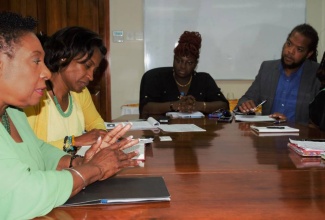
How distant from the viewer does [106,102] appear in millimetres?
4766

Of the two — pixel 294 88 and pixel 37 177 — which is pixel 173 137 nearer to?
pixel 37 177

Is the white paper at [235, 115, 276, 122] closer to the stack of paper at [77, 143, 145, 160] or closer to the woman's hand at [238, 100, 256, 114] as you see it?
the woman's hand at [238, 100, 256, 114]

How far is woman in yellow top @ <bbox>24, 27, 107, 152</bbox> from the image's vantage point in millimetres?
1847

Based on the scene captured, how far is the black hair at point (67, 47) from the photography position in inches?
76.1

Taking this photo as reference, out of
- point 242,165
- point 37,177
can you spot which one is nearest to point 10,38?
point 37,177

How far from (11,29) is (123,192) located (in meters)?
0.57

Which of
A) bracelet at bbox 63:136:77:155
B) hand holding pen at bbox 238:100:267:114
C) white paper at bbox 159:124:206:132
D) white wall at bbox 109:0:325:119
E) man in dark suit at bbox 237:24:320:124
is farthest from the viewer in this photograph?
white wall at bbox 109:0:325:119

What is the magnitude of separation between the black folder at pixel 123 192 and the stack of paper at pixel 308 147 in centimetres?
73

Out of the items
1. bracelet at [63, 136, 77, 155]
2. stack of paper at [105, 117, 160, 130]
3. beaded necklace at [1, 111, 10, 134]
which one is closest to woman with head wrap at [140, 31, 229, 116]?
stack of paper at [105, 117, 160, 130]

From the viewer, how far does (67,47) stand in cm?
195

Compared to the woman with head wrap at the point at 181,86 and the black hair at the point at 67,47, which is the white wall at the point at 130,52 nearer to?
the woman with head wrap at the point at 181,86

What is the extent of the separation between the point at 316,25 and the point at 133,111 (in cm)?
270

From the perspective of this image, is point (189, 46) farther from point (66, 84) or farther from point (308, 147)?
point (308, 147)

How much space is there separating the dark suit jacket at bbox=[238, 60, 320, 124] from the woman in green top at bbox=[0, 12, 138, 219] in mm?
2122
